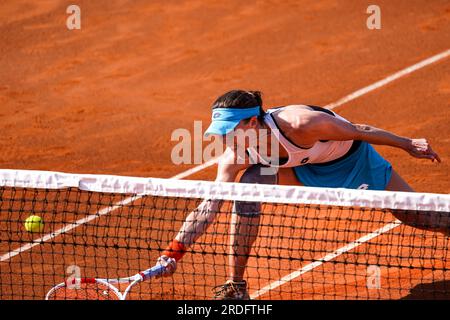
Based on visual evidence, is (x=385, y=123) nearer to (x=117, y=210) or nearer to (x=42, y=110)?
(x=117, y=210)

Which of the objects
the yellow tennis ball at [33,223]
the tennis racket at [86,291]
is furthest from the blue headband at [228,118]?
the yellow tennis ball at [33,223]

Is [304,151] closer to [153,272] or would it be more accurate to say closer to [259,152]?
[259,152]

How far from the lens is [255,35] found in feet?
47.8

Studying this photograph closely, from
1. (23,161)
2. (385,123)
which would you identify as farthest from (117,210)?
(385,123)

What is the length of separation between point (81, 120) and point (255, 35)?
339 centimetres

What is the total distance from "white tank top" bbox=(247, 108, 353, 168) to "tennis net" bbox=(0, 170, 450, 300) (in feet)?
1.40

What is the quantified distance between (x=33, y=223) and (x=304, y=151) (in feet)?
9.92

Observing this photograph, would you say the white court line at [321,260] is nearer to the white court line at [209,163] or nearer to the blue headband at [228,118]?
the blue headband at [228,118]

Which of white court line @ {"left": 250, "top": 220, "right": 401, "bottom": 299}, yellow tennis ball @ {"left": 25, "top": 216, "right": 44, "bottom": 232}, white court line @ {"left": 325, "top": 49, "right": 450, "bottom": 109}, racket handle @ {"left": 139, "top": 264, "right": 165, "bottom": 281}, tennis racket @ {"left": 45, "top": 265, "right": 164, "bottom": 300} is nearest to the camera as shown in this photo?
racket handle @ {"left": 139, "top": 264, "right": 165, "bottom": 281}

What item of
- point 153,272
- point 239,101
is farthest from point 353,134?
point 153,272

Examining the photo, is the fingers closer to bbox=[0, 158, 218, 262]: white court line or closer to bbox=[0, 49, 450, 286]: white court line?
bbox=[0, 158, 218, 262]: white court line

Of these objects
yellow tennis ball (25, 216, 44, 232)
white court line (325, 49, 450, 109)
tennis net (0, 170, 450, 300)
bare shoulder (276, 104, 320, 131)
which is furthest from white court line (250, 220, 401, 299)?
white court line (325, 49, 450, 109)

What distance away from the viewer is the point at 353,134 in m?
7.57

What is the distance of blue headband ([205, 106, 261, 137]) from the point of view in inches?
293
